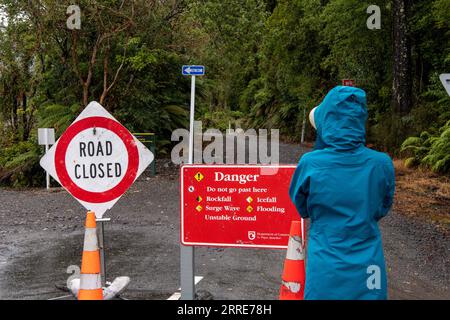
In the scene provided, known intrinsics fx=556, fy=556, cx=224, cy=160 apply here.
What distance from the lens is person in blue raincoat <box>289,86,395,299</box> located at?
3232 mm

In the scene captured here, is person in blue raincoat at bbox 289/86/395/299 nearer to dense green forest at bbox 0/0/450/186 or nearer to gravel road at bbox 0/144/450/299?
gravel road at bbox 0/144/450/299

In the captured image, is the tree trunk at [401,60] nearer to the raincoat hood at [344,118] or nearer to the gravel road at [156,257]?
the gravel road at [156,257]

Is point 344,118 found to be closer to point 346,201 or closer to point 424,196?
point 346,201

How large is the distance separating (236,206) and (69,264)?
317 centimetres

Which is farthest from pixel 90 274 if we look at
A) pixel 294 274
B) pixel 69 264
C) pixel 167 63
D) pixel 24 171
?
pixel 167 63

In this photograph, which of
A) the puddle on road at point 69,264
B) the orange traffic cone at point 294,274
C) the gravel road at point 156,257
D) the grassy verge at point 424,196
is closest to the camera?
the orange traffic cone at point 294,274

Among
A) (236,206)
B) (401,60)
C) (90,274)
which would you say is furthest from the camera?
(401,60)

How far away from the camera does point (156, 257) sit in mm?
7551

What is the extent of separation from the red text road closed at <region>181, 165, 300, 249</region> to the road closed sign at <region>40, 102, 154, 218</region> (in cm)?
57

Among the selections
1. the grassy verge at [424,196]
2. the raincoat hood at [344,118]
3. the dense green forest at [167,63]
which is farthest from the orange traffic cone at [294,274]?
the dense green forest at [167,63]

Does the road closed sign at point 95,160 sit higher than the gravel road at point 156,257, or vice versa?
the road closed sign at point 95,160

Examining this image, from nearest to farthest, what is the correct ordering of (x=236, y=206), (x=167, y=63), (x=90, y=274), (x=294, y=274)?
1. (x=294, y=274)
2. (x=90, y=274)
3. (x=236, y=206)
4. (x=167, y=63)

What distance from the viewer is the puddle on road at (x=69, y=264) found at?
5.88 m
